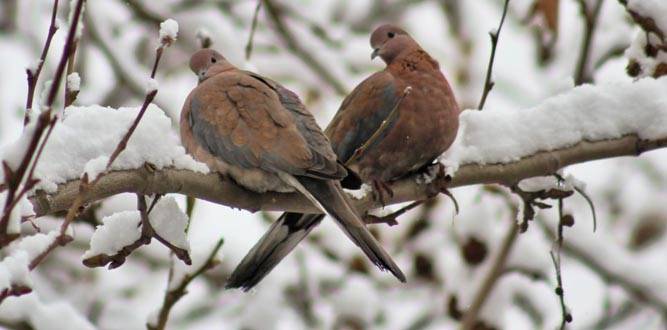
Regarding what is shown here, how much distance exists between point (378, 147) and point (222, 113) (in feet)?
2.10

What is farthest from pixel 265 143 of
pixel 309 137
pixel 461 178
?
pixel 461 178

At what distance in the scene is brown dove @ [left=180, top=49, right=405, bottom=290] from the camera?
3.11 metres

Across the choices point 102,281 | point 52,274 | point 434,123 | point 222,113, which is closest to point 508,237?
point 434,123

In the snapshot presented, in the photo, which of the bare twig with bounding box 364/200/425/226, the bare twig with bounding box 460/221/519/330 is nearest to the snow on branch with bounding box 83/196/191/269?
the bare twig with bounding box 364/200/425/226

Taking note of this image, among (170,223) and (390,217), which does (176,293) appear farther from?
(390,217)

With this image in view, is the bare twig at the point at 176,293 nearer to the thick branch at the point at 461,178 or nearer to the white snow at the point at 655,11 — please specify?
the thick branch at the point at 461,178

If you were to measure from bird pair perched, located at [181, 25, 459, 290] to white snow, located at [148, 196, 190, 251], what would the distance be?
35 centimetres

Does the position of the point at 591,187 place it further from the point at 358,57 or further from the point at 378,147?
the point at 378,147

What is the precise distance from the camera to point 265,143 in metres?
3.39

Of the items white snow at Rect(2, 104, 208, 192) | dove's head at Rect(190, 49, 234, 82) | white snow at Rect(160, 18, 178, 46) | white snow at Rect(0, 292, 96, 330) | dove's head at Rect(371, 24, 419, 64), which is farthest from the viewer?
dove's head at Rect(371, 24, 419, 64)

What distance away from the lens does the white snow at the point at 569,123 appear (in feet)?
10.4

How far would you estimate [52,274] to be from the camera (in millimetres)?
6973

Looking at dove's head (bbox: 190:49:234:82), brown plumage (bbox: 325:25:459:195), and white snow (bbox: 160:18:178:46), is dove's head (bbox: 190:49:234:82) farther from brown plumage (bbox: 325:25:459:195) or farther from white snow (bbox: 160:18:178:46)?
white snow (bbox: 160:18:178:46)

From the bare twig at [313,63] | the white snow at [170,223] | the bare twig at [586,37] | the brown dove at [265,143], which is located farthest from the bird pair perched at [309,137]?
the bare twig at [313,63]
